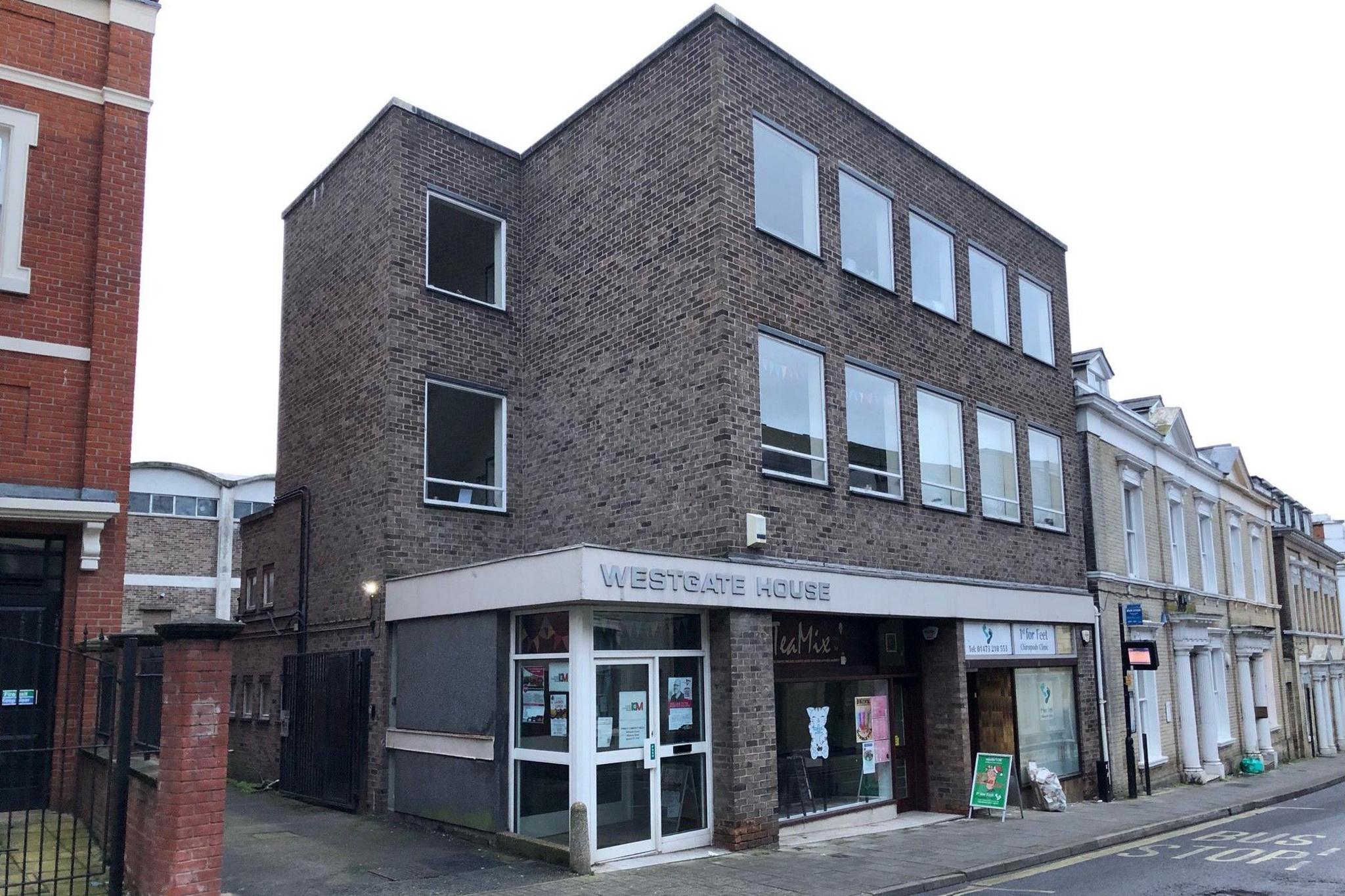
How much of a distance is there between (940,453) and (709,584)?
657 cm

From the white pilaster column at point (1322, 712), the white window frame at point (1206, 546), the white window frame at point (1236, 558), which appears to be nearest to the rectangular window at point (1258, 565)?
the white window frame at point (1236, 558)

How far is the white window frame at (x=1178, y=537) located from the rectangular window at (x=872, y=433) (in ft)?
38.6

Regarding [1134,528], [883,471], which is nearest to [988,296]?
[883,471]

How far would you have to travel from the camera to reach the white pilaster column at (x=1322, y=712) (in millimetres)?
35719

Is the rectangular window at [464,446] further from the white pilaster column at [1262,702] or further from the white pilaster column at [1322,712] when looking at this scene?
the white pilaster column at [1322,712]

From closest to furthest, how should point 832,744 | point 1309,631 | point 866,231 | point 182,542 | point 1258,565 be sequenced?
1. point 832,744
2. point 866,231
3. point 1258,565
4. point 182,542
5. point 1309,631

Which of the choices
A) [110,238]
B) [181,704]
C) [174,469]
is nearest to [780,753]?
[181,704]

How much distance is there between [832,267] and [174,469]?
1064 inches

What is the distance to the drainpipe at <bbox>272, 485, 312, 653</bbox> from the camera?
659 inches

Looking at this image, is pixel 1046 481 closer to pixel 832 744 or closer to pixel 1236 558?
pixel 832 744

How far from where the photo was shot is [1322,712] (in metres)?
36.5

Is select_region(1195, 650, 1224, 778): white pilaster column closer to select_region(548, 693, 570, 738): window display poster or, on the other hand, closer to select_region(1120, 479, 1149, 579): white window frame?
select_region(1120, 479, 1149, 579): white window frame

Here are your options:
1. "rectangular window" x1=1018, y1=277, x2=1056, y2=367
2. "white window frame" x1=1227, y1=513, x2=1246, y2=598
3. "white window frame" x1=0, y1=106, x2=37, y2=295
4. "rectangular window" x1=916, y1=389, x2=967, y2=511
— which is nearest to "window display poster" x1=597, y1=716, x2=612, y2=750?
"rectangular window" x1=916, y1=389, x2=967, y2=511

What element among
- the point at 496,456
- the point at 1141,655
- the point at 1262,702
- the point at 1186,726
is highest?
the point at 496,456
